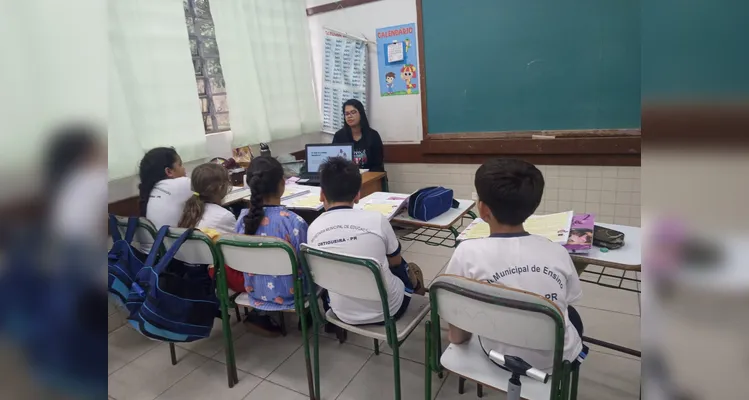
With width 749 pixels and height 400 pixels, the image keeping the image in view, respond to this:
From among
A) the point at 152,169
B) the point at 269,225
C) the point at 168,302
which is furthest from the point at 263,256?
the point at 152,169

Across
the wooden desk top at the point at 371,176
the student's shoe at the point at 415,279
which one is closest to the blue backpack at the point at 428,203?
the student's shoe at the point at 415,279

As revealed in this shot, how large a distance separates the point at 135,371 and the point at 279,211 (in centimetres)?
117

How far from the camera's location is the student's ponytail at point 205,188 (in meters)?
2.11

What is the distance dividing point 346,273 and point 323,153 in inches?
81.1

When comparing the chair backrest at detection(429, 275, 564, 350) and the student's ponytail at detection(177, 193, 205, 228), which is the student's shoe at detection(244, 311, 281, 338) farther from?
the chair backrest at detection(429, 275, 564, 350)

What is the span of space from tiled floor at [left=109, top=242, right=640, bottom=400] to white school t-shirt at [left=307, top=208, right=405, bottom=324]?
49cm

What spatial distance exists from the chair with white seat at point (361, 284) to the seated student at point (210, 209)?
1.86 ft

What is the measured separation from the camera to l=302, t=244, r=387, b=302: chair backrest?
4.54 ft

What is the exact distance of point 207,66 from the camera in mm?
3570

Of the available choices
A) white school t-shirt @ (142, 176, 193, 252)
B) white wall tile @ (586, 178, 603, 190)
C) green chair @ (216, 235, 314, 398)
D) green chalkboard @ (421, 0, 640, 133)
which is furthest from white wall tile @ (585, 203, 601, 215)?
white school t-shirt @ (142, 176, 193, 252)

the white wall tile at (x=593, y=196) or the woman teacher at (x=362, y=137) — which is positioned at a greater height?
the woman teacher at (x=362, y=137)

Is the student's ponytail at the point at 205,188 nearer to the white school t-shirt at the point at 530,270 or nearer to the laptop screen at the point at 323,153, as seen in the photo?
the laptop screen at the point at 323,153

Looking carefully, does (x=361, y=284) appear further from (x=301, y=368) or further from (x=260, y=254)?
(x=301, y=368)

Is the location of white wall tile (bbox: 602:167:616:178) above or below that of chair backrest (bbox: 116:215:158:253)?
below
